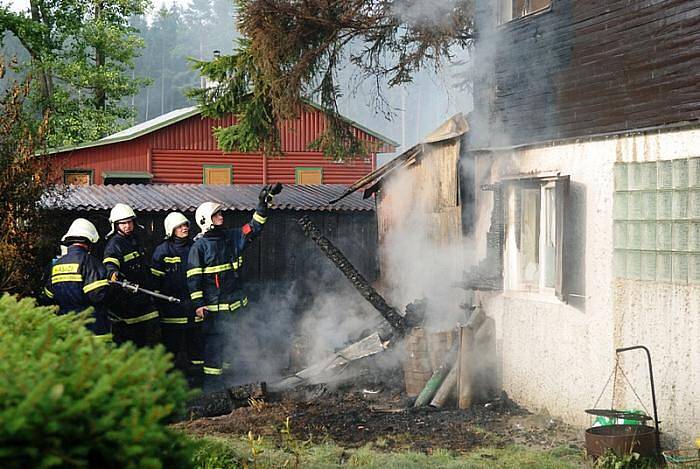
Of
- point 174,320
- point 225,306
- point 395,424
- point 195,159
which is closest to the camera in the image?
point 395,424

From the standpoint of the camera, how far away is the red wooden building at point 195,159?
27422 mm

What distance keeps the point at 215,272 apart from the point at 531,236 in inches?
169

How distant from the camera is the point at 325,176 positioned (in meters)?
29.5

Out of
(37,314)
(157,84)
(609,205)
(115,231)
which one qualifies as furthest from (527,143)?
(157,84)

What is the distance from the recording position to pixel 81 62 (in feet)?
112

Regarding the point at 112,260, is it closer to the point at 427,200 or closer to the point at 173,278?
the point at 173,278

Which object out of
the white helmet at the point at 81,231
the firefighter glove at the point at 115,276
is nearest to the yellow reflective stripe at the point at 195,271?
the firefighter glove at the point at 115,276

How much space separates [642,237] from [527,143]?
219cm

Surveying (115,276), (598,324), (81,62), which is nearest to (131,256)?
(115,276)

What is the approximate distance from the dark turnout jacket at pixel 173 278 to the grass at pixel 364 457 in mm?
4129

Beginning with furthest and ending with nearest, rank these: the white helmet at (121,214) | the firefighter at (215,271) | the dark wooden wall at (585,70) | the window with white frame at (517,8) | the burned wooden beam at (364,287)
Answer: the firefighter at (215,271) → the white helmet at (121,214) → the burned wooden beam at (364,287) → the window with white frame at (517,8) → the dark wooden wall at (585,70)

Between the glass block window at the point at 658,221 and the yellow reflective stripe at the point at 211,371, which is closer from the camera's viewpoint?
the glass block window at the point at 658,221

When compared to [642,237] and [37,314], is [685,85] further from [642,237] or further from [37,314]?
[37,314]

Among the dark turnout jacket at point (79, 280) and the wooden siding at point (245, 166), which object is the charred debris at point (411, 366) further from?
the wooden siding at point (245, 166)
